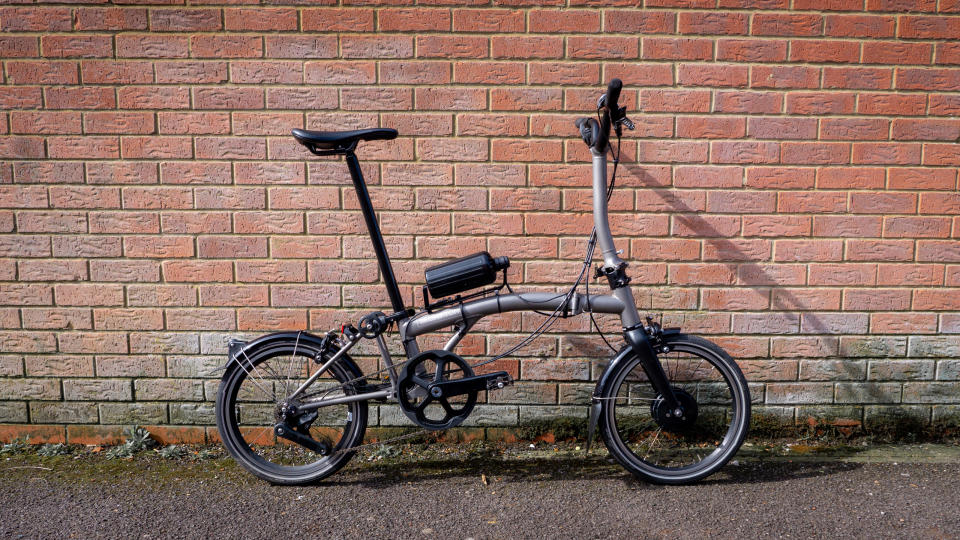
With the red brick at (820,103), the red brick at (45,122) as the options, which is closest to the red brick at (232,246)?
the red brick at (45,122)

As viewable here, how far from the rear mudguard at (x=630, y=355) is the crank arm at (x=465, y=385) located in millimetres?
466

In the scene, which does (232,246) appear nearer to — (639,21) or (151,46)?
(151,46)

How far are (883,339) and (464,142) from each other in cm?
244

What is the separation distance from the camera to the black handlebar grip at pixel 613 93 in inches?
116

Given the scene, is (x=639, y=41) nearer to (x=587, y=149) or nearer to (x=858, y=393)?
(x=587, y=149)

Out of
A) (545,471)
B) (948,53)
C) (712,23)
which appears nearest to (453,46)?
(712,23)

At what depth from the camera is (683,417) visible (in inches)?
130

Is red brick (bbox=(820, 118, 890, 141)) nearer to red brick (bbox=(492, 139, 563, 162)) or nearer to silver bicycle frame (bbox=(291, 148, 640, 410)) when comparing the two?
silver bicycle frame (bbox=(291, 148, 640, 410))

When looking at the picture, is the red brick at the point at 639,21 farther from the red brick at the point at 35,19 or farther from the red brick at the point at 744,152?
the red brick at the point at 35,19

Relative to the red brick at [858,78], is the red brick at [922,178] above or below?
below

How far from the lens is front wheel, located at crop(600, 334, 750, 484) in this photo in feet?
10.9

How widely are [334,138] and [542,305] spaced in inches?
47.1

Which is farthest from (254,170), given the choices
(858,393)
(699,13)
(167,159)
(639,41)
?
(858,393)

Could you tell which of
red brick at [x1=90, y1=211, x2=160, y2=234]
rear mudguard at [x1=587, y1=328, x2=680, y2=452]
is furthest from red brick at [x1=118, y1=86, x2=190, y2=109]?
rear mudguard at [x1=587, y1=328, x2=680, y2=452]
